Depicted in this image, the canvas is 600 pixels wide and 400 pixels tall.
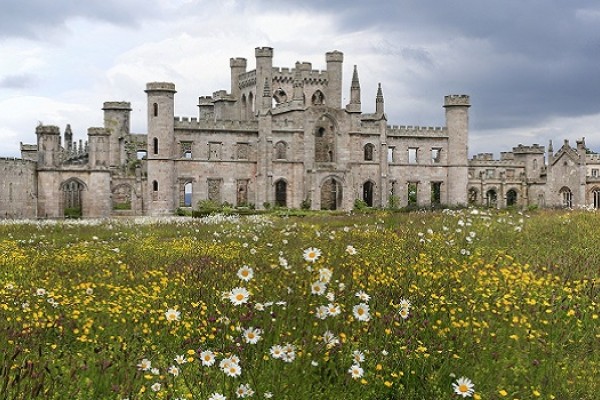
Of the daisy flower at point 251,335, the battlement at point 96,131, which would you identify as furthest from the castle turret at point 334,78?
the daisy flower at point 251,335

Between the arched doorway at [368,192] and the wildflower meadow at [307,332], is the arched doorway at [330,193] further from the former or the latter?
the wildflower meadow at [307,332]

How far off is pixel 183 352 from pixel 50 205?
140 ft

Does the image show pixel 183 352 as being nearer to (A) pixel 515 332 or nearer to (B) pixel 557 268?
(A) pixel 515 332

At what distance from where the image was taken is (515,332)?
28.3ft

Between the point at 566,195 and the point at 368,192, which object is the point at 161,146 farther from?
the point at 566,195

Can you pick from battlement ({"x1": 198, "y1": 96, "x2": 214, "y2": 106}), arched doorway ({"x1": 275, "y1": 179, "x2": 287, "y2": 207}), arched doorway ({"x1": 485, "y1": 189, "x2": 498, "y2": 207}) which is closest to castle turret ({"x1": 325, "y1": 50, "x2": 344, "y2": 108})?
arched doorway ({"x1": 275, "y1": 179, "x2": 287, "y2": 207})

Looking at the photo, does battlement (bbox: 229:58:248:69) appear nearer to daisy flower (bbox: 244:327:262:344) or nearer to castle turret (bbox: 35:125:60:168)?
castle turret (bbox: 35:125:60:168)

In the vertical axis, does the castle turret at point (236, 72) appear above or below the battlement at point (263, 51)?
below

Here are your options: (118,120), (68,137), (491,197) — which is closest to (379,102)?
(491,197)

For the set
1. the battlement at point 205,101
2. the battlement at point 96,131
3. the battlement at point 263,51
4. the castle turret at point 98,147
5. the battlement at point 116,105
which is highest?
the battlement at point 263,51

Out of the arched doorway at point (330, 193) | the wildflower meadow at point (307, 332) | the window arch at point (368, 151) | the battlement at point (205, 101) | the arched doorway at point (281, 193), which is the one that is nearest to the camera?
the wildflower meadow at point (307, 332)

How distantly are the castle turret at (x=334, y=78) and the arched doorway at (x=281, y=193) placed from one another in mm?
12693

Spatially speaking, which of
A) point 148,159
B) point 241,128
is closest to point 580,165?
A: point 241,128

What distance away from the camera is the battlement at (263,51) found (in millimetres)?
67625
